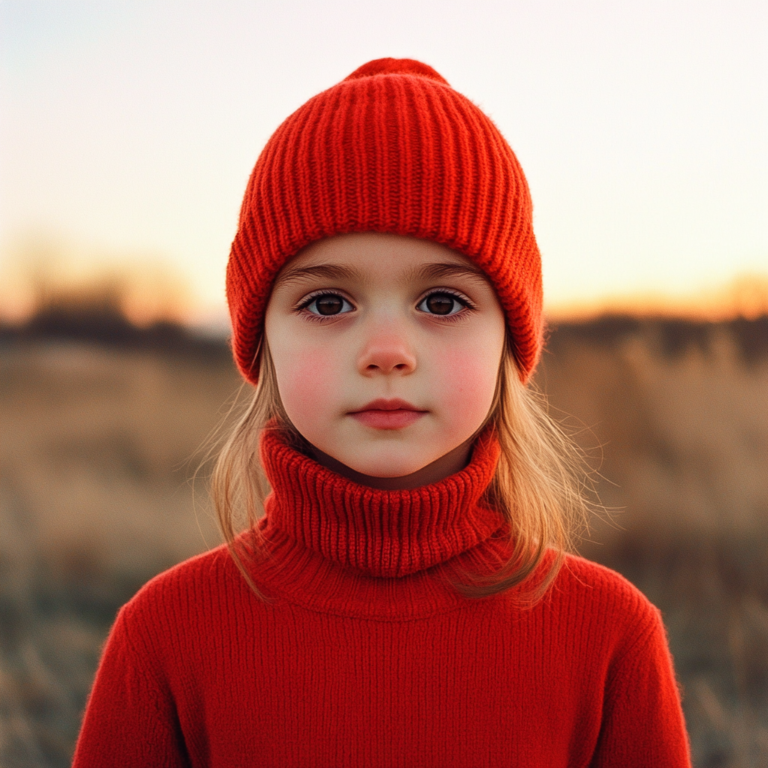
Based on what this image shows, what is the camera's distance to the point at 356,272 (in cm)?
123

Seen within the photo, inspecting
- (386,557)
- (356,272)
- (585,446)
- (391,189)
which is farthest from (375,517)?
(585,446)

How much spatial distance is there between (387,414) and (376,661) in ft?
1.40

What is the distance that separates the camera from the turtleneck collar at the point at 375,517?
1.29m

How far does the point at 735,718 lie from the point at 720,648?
0.24 m

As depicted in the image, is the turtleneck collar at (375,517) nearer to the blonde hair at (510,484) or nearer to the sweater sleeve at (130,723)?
the blonde hair at (510,484)

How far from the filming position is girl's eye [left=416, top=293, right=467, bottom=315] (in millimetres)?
1253

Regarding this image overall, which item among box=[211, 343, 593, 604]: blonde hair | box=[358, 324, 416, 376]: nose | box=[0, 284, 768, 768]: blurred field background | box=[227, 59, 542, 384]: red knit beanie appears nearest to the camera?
box=[358, 324, 416, 376]: nose

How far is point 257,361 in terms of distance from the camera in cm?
157

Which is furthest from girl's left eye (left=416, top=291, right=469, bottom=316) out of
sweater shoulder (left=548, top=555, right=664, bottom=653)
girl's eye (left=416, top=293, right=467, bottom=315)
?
sweater shoulder (left=548, top=555, right=664, bottom=653)

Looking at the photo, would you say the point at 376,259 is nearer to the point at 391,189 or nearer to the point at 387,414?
the point at 391,189

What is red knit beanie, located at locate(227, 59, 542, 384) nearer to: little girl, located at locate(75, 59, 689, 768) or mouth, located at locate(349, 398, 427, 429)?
little girl, located at locate(75, 59, 689, 768)

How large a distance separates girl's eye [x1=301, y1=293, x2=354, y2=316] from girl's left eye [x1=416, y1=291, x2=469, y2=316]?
12cm

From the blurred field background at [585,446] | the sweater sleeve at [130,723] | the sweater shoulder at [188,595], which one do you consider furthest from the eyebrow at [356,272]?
the blurred field background at [585,446]

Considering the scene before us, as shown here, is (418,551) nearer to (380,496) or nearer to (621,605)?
(380,496)
